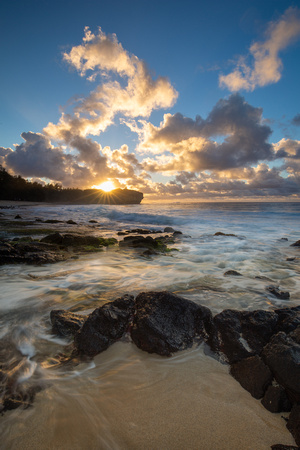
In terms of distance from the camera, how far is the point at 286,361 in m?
1.78

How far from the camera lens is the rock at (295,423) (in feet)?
4.86

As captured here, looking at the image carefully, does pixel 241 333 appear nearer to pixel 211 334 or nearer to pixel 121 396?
pixel 211 334

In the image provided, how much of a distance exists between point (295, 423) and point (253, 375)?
0.41 m

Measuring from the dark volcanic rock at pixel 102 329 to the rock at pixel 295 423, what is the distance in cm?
179

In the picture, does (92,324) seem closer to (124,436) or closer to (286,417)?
(124,436)

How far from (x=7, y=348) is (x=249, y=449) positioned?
262 cm

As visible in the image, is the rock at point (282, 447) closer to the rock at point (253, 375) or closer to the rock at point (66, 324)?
the rock at point (253, 375)

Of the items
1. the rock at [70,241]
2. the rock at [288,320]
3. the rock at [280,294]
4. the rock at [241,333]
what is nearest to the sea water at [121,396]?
the rock at [280,294]

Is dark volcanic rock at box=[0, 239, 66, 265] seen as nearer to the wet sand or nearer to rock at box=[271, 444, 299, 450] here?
the wet sand

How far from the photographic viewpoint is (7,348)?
2420 mm

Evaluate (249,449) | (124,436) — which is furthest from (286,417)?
(124,436)

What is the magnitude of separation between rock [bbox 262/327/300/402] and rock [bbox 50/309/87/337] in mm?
2215

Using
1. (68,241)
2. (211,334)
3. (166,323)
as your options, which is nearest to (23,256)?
(68,241)

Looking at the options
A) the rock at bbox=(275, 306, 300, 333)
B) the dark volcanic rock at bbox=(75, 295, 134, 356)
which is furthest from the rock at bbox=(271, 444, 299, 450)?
the dark volcanic rock at bbox=(75, 295, 134, 356)
